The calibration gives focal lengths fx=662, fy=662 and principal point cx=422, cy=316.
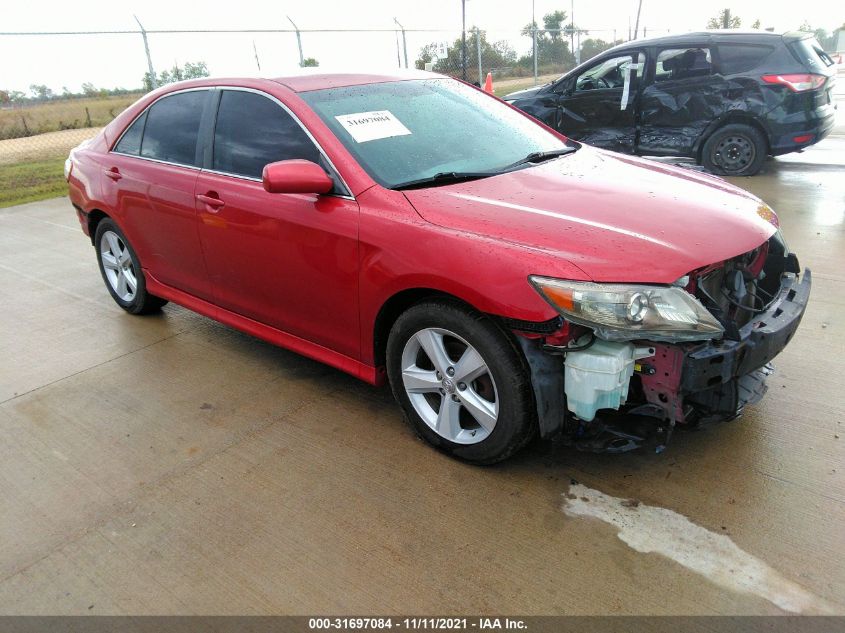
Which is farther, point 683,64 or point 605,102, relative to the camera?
point 605,102

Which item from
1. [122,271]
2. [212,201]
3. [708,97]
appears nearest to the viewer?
[212,201]

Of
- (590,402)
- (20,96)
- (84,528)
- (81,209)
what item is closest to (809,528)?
(590,402)

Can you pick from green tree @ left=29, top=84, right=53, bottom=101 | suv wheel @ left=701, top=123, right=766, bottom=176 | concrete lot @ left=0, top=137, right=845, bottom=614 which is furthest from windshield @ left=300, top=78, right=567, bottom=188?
green tree @ left=29, top=84, right=53, bottom=101

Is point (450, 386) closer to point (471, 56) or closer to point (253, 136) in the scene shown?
point (253, 136)

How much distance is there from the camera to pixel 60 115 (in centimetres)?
1266

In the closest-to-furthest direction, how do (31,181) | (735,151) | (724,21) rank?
(735,151)
(31,181)
(724,21)

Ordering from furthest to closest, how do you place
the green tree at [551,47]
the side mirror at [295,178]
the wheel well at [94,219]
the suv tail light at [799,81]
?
the green tree at [551,47] → the suv tail light at [799,81] → the wheel well at [94,219] → the side mirror at [295,178]

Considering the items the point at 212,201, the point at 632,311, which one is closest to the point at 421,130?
the point at 212,201

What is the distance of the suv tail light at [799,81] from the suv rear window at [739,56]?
32cm

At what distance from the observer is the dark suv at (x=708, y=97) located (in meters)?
7.52

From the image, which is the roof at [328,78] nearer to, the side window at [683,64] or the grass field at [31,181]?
the side window at [683,64]

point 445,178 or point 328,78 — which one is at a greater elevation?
point 328,78

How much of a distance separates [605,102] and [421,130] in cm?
608

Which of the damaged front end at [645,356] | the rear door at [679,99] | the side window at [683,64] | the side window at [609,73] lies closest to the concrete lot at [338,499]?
→ the damaged front end at [645,356]
